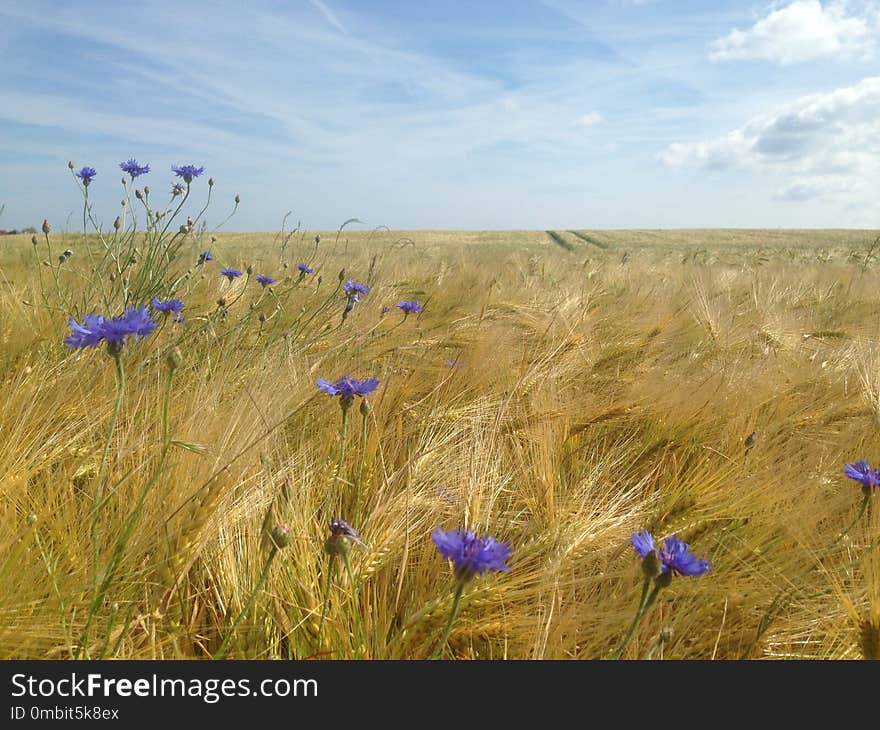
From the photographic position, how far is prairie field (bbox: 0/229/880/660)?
928 mm

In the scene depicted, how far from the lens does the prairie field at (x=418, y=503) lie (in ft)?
3.05

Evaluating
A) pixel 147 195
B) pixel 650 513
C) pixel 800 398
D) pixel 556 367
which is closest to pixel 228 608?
pixel 650 513

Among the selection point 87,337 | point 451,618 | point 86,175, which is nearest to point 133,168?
point 86,175

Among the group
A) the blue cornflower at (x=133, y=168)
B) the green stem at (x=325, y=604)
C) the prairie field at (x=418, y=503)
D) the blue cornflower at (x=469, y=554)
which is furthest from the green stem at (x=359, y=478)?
the blue cornflower at (x=133, y=168)

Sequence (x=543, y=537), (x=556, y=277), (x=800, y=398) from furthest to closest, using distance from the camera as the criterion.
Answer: (x=556, y=277), (x=800, y=398), (x=543, y=537)

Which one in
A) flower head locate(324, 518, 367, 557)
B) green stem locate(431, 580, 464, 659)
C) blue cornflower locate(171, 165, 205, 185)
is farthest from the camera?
blue cornflower locate(171, 165, 205, 185)

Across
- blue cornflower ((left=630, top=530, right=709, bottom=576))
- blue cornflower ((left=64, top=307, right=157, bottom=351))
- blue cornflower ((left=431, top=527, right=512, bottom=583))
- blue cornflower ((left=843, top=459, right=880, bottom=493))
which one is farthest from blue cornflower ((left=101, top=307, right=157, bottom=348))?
blue cornflower ((left=843, top=459, right=880, bottom=493))

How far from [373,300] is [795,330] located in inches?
83.4

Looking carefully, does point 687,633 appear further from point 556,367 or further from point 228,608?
point 556,367

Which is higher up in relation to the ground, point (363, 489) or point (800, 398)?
point (800, 398)

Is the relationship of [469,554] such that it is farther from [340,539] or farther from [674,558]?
[674,558]

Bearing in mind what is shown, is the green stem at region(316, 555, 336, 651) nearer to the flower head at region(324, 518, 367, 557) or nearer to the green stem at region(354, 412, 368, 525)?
the flower head at region(324, 518, 367, 557)

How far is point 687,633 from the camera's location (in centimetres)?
103

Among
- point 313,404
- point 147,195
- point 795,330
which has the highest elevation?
point 147,195
